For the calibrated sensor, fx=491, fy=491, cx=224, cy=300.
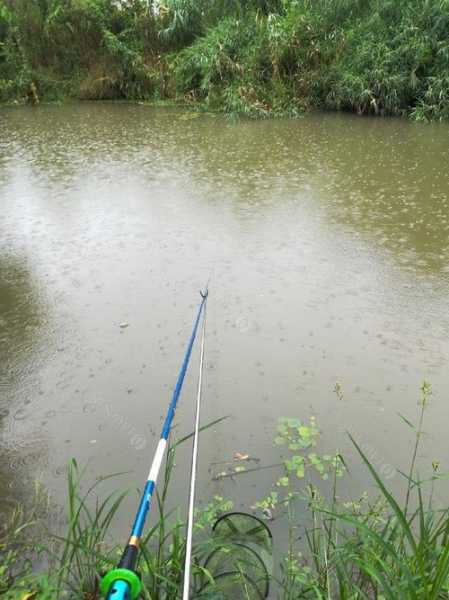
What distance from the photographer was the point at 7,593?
4.69 ft

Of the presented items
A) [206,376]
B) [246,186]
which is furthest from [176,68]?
[206,376]

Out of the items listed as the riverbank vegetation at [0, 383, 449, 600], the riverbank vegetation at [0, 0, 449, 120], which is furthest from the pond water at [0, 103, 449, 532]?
the riverbank vegetation at [0, 0, 449, 120]

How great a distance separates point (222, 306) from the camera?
11.5 ft

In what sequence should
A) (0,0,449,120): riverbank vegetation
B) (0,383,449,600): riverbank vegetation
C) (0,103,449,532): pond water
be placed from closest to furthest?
(0,383,449,600): riverbank vegetation < (0,103,449,532): pond water < (0,0,449,120): riverbank vegetation

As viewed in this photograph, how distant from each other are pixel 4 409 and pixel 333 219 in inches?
145

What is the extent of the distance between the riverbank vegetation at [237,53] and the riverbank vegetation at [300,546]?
954 centimetres

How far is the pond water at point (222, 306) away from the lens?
234 centimetres

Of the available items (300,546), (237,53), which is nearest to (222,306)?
(300,546)

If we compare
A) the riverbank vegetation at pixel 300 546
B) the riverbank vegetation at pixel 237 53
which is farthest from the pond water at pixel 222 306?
the riverbank vegetation at pixel 237 53

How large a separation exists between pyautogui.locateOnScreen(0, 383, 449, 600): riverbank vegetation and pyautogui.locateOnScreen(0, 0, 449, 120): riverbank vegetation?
9.54 metres

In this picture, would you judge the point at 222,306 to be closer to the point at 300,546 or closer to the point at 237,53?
the point at 300,546

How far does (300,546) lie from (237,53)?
38.6 ft

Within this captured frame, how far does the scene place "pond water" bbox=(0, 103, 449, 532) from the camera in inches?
92.0

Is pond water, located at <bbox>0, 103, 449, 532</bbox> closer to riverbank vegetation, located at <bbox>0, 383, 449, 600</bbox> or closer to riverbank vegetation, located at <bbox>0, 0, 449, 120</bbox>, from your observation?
riverbank vegetation, located at <bbox>0, 383, 449, 600</bbox>
